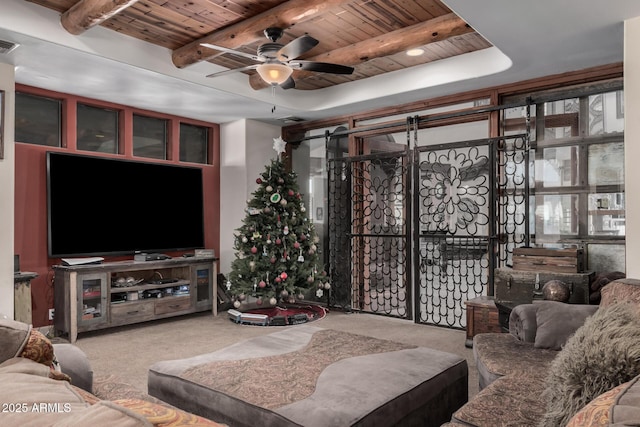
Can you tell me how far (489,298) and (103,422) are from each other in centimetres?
419

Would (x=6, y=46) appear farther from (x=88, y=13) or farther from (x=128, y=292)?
(x=128, y=292)

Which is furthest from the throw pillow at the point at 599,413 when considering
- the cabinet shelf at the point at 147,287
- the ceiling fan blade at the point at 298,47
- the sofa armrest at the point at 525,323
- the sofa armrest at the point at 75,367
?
the cabinet shelf at the point at 147,287

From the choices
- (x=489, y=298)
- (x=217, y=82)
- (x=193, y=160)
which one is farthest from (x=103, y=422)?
(x=193, y=160)

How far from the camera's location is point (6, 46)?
11.6 ft

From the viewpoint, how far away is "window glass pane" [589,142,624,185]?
3996 millimetres

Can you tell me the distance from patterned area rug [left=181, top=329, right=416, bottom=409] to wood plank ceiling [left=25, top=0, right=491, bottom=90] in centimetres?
236

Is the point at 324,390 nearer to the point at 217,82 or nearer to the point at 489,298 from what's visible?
the point at 489,298

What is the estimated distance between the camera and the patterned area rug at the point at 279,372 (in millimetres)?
1944

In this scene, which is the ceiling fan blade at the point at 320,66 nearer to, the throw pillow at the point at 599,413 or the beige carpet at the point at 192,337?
the beige carpet at the point at 192,337

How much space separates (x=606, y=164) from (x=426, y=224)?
1852 millimetres

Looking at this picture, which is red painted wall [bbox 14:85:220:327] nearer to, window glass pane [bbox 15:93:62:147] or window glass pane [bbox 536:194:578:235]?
window glass pane [bbox 15:93:62:147]

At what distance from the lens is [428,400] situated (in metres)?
2.11

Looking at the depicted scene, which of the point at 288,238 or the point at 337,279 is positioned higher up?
the point at 288,238

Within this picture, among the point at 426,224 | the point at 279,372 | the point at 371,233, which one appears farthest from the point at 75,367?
the point at 371,233
